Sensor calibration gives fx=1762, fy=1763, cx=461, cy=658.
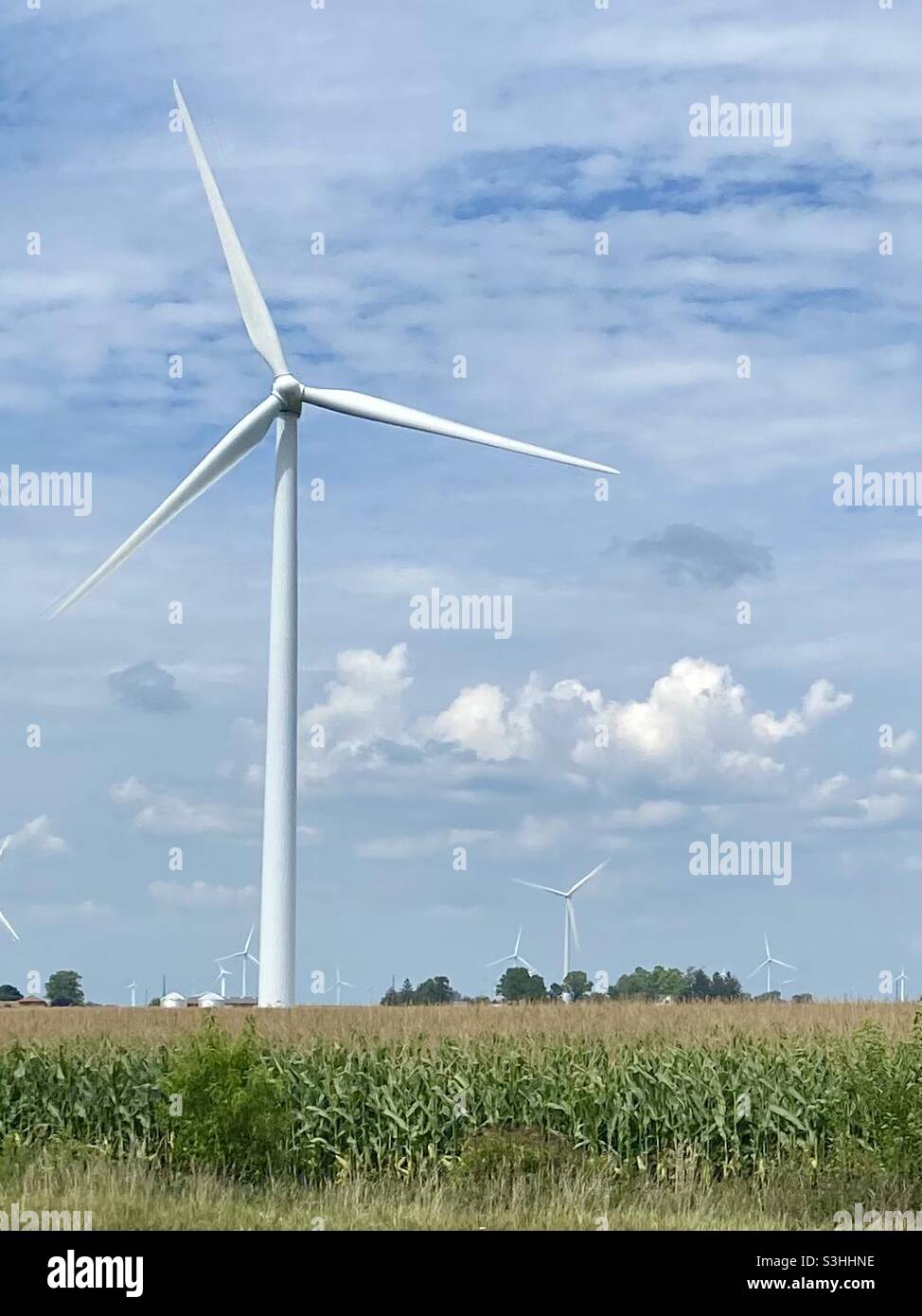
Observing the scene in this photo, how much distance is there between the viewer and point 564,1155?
2612cm

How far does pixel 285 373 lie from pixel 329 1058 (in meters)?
27.4

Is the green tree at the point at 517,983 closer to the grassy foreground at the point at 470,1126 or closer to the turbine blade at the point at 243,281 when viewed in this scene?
the turbine blade at the point at 243,281

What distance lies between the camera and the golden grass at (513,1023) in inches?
1303

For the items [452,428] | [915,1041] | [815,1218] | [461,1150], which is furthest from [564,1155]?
[452,428]

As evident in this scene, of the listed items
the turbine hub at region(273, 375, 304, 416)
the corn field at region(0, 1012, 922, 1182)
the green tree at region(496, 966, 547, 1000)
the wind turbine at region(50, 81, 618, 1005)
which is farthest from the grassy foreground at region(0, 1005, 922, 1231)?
the green tree at region(496, 966, 547, 1000)

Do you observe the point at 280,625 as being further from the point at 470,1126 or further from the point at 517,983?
the point at 517,983

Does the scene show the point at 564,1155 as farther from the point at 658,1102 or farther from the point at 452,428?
the point at 452,428

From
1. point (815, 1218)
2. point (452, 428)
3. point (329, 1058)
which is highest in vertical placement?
point (452, 428)

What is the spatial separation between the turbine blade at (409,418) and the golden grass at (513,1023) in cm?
1548

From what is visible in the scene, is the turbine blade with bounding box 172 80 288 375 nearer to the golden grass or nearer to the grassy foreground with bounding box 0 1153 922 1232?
the golden grass

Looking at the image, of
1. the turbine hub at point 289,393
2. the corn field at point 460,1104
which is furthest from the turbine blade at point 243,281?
the corn field at point 460,1104

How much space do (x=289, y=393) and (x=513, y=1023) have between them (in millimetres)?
23488

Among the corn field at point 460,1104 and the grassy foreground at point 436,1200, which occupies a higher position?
the corn field at point 460,1104
